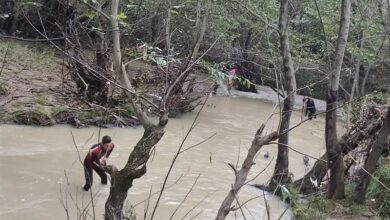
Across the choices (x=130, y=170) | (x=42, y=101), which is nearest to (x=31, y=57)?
(x=42, y=101)

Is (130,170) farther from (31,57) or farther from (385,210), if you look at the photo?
(31,57)

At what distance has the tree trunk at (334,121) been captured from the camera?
8164mm

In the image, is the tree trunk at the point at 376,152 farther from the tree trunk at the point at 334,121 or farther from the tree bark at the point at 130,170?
the tree bark at the point at 130,170

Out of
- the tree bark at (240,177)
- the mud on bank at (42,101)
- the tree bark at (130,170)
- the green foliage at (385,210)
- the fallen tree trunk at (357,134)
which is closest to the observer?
the tree bark at (240,177)

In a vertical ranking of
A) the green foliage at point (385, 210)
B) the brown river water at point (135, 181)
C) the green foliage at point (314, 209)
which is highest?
the green foliage at point (385, 210)

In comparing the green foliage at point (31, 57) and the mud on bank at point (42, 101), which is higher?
the green foliage at point (31, 57)

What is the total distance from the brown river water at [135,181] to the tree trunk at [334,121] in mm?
1088

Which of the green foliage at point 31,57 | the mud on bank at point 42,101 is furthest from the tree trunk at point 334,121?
the green foliage at point 31,57

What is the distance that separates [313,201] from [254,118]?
11985 mm

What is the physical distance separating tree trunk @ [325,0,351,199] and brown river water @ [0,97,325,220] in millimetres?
1088

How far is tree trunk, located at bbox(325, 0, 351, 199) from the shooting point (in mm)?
8164

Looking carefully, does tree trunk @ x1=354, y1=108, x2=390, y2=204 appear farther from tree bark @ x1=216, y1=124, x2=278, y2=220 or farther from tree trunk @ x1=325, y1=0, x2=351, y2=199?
tree bark @ x1=216, y1=124, x2=278, y2=220

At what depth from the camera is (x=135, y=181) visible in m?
10.6

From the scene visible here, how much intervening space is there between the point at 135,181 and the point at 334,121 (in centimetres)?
438
